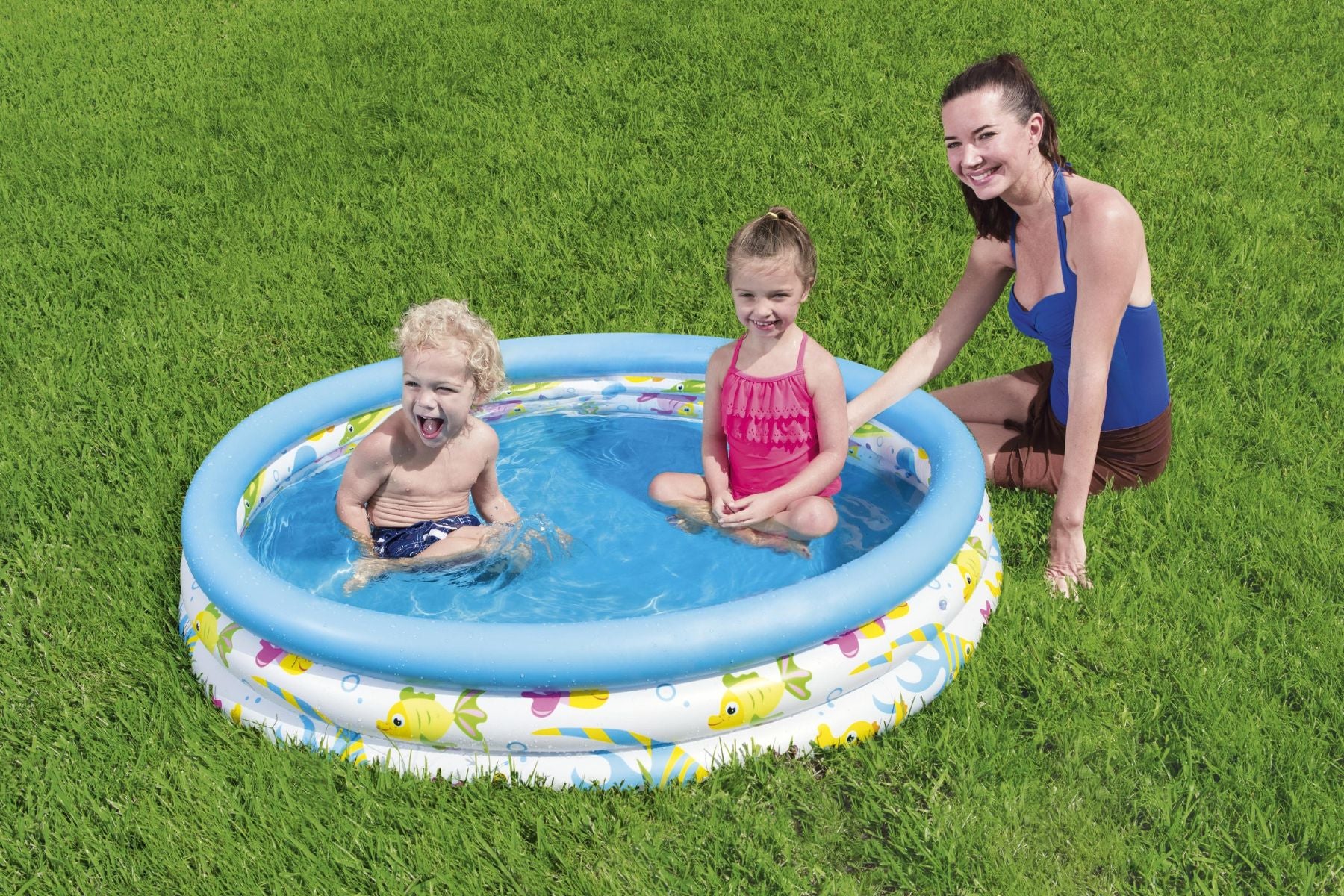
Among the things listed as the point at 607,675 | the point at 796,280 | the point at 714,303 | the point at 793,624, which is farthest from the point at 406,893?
the point at 714,303

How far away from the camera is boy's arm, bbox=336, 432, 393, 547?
378 cm

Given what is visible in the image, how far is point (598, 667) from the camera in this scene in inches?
114

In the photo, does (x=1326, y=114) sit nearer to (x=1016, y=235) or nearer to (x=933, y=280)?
(x=933, y=280)

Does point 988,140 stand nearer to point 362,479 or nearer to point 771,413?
point 771,413

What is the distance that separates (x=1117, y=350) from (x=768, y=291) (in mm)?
1276

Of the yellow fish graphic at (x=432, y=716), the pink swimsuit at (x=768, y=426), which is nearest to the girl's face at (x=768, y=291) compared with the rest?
the pink swimsuit at (x=768, y=426)

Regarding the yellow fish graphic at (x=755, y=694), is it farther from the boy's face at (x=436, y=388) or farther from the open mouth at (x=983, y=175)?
the open mouth at (x=983, y=175)

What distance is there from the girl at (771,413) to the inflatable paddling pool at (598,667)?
49 centimetres

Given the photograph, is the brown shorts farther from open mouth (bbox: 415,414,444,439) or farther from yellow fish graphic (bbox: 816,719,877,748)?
open mouth (bbox: 415,414,444,439)

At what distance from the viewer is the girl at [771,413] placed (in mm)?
3619

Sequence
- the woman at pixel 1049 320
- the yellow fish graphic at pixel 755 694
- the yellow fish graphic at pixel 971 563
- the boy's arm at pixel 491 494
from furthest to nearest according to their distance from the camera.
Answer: the boy's arm at pixel 491 494 → the woman at pixel 1049 320 → the yellow fish graphic at pixel 971 563 → the yellow fish graphic at pixel 755 694

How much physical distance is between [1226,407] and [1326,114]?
12.9 ft

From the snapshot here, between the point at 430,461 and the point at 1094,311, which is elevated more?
the point at 1094,311

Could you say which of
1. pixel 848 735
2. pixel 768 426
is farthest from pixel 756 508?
pixel 848 735
